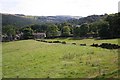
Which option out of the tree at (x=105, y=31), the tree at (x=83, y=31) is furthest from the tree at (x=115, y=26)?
the tree at (x=83, y=31)

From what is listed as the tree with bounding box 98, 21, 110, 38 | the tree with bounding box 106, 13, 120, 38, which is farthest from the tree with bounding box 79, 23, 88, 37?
the tree with bounding box 106, 13, 120, 38

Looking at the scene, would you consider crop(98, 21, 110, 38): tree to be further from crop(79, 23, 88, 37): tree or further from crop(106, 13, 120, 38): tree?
crop(79, 23, 88, 37): tree

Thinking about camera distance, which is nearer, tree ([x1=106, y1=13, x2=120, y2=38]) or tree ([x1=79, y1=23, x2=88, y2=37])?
tree ([x1=106, y1=13, x2=120, y2=38])

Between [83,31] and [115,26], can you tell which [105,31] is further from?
[83,31]

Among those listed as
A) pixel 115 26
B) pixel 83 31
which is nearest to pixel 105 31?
pixel 115 26

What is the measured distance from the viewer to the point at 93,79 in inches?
1139

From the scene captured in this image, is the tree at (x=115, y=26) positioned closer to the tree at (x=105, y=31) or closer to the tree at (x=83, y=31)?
the tree at (x=105, y=31)

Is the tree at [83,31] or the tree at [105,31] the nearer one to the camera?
the tree at [105,31]

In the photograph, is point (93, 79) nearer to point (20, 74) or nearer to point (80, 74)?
point (80, 74)

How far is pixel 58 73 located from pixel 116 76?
10.2 meters

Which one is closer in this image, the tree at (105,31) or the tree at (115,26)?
the tree at (115,26)

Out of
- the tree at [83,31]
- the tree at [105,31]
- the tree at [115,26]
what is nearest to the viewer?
the tree at [115,26]

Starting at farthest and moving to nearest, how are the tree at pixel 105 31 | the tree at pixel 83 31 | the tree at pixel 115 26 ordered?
the tree at pixel 83 31, the tree at pixel 105 31, the tree at pixel 115 26

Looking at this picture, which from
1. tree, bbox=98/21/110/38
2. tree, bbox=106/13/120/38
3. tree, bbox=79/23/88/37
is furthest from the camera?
tree, bbox=79/23/88/37
